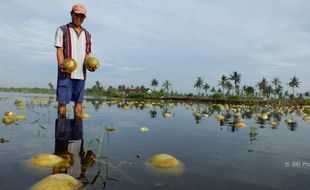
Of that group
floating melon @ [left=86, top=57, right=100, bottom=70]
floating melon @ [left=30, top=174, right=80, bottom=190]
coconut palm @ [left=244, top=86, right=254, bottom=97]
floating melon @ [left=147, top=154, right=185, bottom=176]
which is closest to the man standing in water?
floating melon @ [left=86, top=57, right=100, bottom=70]

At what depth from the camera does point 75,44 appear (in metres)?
5.91

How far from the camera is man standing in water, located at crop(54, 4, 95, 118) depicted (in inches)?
224

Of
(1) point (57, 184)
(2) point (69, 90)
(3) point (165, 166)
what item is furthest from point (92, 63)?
(1) point (57, 184)

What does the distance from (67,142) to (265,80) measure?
10833 cm

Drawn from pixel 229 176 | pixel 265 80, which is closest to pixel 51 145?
pixel 229 176

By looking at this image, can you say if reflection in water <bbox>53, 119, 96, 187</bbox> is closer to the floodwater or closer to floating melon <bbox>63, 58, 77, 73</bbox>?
the floodwater

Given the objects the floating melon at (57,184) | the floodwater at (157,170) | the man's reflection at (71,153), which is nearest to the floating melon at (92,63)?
the man's reflection at (71,153)

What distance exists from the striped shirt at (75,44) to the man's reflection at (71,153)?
45.0 inches

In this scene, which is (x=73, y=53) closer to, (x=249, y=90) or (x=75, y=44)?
(x=75, y=44)

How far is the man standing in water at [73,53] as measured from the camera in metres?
5.68

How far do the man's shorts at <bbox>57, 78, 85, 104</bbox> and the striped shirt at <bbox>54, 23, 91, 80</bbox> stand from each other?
14 centimetres

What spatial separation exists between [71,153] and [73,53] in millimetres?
2734

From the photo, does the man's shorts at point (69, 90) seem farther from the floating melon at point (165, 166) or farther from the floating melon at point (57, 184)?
the floating melon at point (57, 184)

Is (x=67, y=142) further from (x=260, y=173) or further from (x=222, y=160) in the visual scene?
(x=260, y=173)
